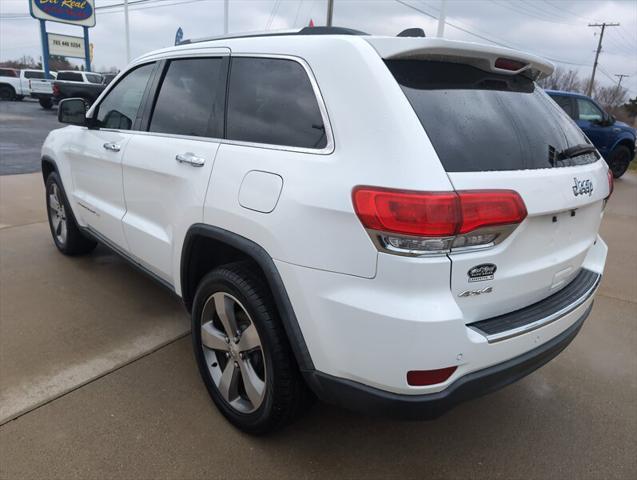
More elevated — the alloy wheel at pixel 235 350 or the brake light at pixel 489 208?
the brake light at pixel 489 208

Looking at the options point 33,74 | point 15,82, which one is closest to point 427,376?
point 15,82

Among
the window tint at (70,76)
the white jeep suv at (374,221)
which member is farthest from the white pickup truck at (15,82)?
the white jeep suv at (374,221)

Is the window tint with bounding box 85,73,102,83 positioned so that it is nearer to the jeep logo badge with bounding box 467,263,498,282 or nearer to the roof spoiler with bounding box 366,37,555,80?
the roof spoiler with bounding box 366,37,555,80

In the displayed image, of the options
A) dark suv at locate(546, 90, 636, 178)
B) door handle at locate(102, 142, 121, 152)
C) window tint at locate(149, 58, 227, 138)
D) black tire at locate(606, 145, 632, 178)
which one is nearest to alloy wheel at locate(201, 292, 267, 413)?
window tint at locate(149, 58, 227, 138)

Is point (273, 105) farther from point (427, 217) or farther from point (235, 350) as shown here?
point (235, 350)

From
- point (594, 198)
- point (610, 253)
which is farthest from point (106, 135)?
point (610, 253)

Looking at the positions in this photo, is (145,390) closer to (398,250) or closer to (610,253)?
(398,250)

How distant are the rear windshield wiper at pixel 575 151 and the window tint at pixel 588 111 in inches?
382

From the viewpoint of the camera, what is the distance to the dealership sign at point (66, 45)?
29875mm

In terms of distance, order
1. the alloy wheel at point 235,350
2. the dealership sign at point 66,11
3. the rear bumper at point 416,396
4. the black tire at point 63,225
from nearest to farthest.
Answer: the rear bumper at point 416,396 → the alloy wheel at point 235,350 → the black tire at point 63,225 → the dealership sign at point 66,11

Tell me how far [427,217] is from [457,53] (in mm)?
779

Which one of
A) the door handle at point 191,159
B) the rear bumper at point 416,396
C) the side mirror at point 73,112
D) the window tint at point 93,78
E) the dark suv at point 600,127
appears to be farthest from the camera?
the window tint at point 93,78

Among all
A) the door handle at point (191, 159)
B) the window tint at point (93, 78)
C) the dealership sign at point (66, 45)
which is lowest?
the window tint at point (93, 78)

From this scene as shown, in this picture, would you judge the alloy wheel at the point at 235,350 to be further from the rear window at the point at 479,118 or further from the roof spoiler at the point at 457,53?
the roof spoiler at the point at 457,53
